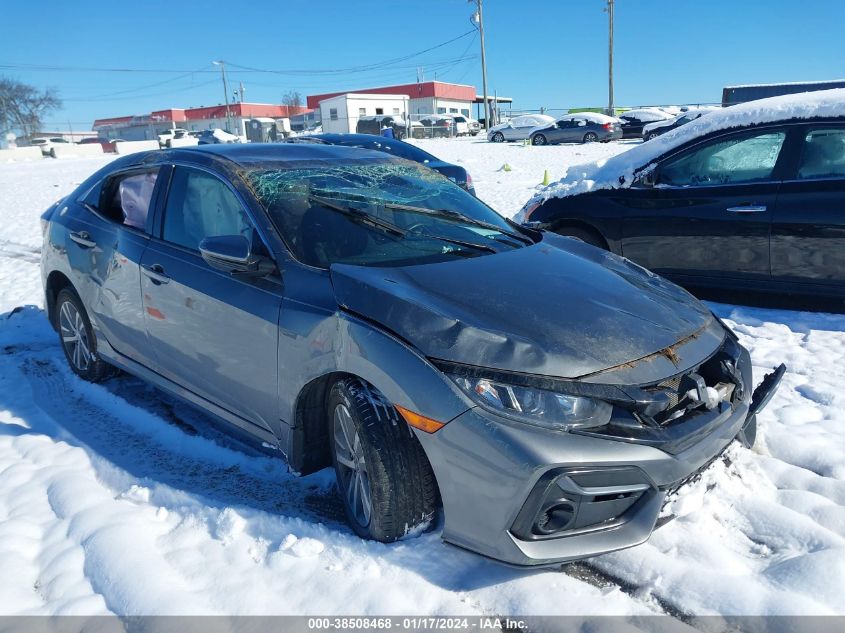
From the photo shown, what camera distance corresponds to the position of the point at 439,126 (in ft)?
141

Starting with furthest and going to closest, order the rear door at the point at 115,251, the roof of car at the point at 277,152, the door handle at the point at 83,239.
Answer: the door handle at the point at 83,239
the rear door at the point at 115,251
the roof of car at the point at 277,152

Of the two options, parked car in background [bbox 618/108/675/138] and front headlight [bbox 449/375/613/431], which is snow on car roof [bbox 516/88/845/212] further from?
parked car in background [bbox 618/108/675/138]

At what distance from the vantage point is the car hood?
229 cm

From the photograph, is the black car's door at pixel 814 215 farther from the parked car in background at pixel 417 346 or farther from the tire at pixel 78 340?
the tire at pixel 78 340

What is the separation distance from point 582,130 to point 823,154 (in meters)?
25.8

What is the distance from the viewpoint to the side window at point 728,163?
500 cm

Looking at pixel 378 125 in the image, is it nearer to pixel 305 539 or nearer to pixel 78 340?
pixel 78 340

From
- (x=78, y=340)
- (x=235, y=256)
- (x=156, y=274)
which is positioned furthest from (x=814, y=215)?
(x=78, y=340)

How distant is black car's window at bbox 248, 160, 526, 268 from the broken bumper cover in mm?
1045

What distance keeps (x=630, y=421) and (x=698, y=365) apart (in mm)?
461

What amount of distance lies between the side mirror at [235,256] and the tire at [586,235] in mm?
3474

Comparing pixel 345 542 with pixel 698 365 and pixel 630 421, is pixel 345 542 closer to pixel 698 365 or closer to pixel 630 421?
pixel 630 421

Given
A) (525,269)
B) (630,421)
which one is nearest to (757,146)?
(525,269)

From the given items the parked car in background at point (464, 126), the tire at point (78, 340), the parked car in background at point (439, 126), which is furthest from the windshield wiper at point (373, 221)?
the parked car in background at point (464, 126)
